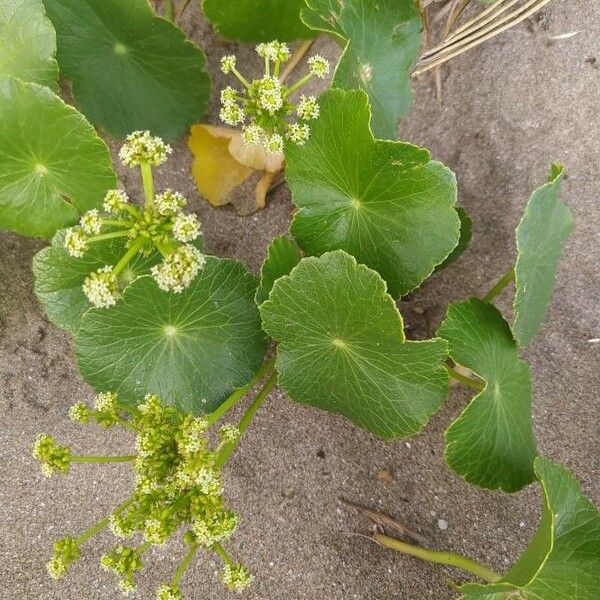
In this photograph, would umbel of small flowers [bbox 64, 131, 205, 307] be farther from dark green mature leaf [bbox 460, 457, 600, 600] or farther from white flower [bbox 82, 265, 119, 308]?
dark green mature leaf [bbox 460, 457, 600, 600]

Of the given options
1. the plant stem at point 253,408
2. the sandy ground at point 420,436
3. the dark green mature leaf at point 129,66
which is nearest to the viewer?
the plant stem at point 253,408

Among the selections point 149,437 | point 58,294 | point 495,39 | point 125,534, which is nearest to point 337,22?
point 495,39

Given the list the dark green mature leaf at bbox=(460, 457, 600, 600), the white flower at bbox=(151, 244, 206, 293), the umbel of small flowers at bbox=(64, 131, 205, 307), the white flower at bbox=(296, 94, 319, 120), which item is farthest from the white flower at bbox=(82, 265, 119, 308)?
the dark green mature leaf at bbox=(460, 457, 600, 600)

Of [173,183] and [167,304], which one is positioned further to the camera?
[173,183]

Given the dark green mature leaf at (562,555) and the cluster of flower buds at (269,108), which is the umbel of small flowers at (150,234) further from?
the dark green mature leaf at (562,555)

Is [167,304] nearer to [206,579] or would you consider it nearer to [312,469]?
[312,469]

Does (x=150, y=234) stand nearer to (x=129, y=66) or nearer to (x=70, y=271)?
(x=70, y=271)

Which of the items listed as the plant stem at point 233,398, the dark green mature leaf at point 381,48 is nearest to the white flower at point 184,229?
the plant stem at point 233,398
